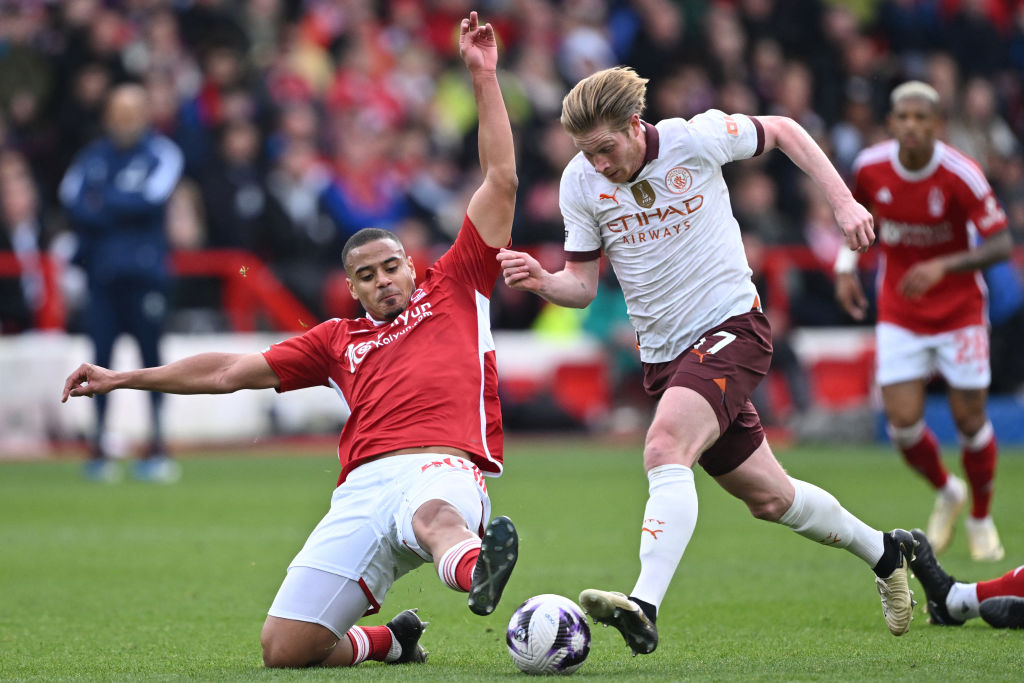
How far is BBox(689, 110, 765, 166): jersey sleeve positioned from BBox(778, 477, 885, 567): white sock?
1324mm

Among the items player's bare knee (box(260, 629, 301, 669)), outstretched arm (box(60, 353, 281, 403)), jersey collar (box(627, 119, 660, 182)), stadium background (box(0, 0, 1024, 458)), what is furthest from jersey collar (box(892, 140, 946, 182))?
stadium background (box(0, 0, 1024, 458))

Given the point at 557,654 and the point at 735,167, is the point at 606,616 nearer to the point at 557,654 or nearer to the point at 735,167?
the point at 557,654

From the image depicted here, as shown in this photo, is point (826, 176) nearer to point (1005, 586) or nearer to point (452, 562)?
point (1005, 586)

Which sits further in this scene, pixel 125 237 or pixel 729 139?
pixel 125 237

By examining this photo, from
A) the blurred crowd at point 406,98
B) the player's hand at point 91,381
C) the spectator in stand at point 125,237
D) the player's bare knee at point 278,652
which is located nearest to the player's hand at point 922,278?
the player's bare knee at point 278,652

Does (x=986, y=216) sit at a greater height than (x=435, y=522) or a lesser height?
greater

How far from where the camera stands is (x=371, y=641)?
5.71 metres

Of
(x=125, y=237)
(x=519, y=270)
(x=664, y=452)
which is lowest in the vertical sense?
(x=664, y=452)

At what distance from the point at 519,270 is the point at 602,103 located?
74 centimetres

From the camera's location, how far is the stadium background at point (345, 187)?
16.0 m

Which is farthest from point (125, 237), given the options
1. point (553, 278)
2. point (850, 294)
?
point (553, 278)

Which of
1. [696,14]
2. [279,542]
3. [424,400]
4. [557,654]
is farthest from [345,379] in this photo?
[696,14]

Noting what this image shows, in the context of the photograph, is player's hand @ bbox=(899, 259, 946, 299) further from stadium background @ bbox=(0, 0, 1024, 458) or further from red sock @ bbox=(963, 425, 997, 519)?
stadium background @ bbox=(0, 0, 1024, 458)

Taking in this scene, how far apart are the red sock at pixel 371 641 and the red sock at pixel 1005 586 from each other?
2.43m
